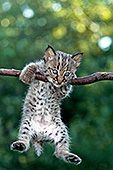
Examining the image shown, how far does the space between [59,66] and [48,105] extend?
1.01 meters

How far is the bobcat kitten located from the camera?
519 cm

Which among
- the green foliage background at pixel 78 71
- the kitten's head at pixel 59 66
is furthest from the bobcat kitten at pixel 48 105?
the green foliage background at pixel 78 71

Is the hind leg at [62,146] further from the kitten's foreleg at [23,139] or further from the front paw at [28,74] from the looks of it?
the front paw at [28,74]

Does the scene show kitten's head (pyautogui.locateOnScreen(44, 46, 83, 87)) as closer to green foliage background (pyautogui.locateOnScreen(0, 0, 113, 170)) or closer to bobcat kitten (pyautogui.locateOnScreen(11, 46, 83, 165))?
bobcat kitten (pyautogui.locateOnScreen(11, 46, 83, 165))

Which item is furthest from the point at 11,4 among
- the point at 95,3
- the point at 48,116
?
the point at 48,116

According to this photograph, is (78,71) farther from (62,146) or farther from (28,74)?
(62,146)

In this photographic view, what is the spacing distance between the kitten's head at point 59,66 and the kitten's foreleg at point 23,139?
83 cm

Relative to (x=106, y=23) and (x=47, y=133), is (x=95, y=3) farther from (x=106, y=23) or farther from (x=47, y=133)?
(x=47, y=133)

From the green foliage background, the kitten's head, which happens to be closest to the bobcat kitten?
the kitten's head

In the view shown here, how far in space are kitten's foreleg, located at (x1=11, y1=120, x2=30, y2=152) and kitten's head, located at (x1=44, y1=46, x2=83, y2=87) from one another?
830 millimetres

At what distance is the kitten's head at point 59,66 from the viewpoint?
5.17 metres

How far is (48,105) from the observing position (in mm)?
5996

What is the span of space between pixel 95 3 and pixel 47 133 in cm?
1573

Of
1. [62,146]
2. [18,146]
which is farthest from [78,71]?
[18,146]
